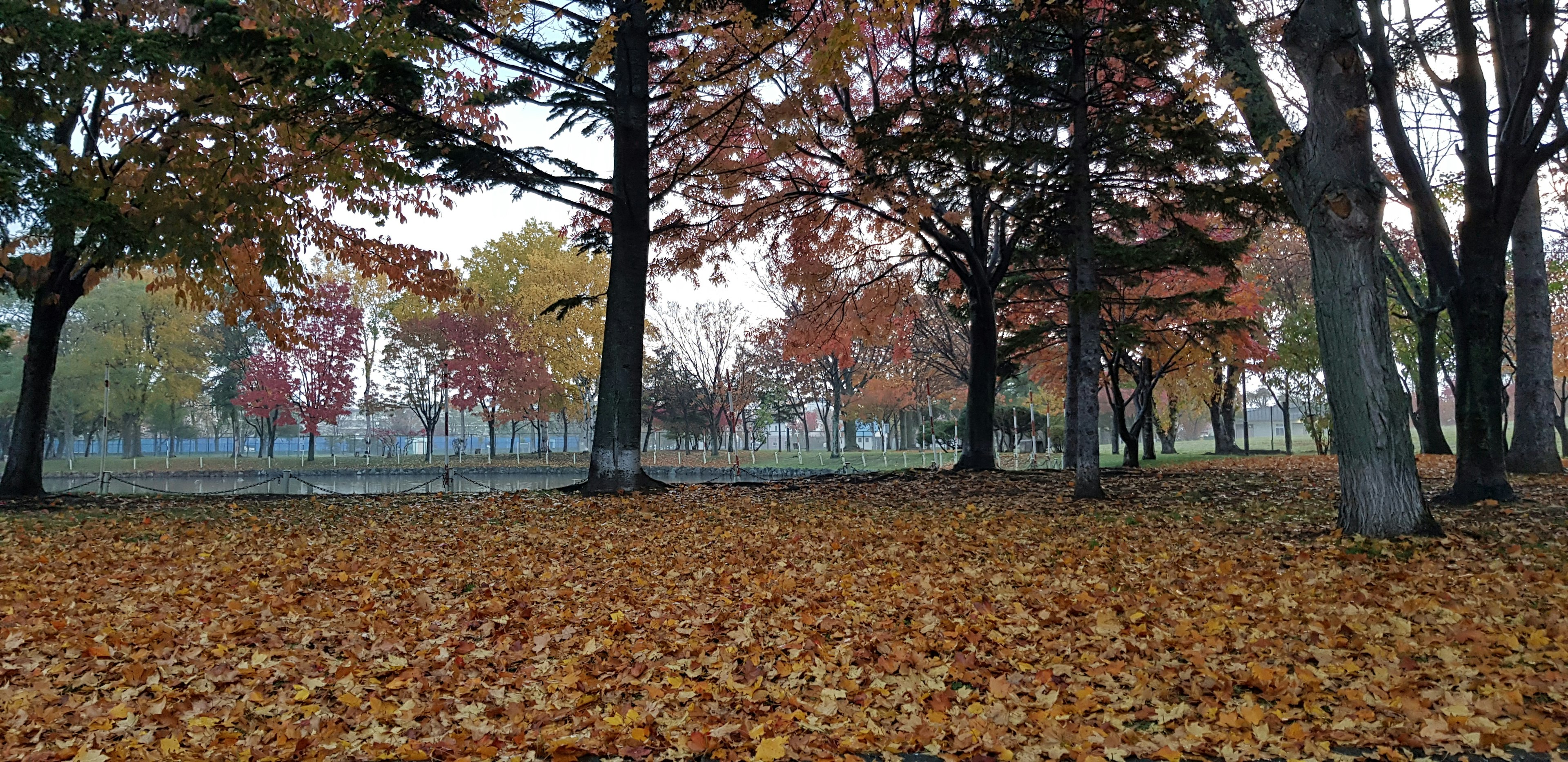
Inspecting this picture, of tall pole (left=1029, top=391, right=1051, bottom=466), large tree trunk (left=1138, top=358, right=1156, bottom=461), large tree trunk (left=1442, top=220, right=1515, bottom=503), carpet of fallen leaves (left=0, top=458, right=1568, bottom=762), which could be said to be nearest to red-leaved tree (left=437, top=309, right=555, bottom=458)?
tall pole (left=1029, top=391, right=1051, bottom=466)

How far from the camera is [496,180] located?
451 inches

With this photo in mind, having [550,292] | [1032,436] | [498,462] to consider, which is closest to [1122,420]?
[1032,436]

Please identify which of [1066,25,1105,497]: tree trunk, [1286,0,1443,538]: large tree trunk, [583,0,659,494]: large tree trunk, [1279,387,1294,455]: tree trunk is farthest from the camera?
[1279,387,1294,455]: tree trunk

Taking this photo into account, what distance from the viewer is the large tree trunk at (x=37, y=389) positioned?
12828 mm

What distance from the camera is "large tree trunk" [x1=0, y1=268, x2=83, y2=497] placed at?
12828 millimetres

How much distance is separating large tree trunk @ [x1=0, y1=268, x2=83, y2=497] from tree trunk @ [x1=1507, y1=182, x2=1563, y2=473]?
931 inches

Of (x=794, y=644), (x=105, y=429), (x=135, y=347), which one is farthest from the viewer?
(x=135, y=347)

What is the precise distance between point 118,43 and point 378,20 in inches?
111

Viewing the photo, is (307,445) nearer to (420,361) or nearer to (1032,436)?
(420,361)

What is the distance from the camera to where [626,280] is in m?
12.3

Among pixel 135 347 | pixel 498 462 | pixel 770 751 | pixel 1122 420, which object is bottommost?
pixel 498 462

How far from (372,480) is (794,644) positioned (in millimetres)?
33166

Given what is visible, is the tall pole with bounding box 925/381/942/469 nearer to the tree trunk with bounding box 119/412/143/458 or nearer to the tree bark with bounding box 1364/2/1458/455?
the tree bark with bounding box 1364/2/1458/455

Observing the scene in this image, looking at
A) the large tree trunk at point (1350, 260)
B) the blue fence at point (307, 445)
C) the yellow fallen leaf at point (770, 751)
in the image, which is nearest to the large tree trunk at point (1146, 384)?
the large tree trunk at point (1350, 260)
